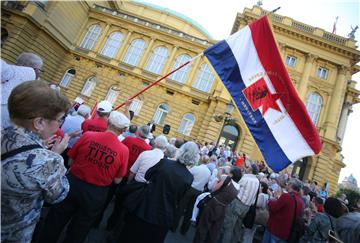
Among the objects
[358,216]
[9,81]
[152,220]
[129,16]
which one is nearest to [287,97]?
[358,216]

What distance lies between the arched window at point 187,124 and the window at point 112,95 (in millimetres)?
7369

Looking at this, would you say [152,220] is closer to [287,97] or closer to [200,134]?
[287,97]

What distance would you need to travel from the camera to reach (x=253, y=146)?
69.7 ft

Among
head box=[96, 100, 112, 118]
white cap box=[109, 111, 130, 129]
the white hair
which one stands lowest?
white cap box=[109, 111, 130, 129]

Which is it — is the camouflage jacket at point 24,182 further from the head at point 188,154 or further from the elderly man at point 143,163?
the elderly man at point 143,163

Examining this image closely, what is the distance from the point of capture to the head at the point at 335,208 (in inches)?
149

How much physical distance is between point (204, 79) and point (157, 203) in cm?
2221

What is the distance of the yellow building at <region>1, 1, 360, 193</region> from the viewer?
21.6 m

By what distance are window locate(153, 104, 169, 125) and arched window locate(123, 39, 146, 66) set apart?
560 cm

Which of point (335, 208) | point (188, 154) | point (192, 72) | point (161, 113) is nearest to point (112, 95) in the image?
point (161, 113)

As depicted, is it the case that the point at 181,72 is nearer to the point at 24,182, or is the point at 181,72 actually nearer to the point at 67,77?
the point at 67,77

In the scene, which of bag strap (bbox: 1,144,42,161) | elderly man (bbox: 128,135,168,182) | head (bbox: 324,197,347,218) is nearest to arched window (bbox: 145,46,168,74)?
elderly man (bbox: 128,135,168,182)

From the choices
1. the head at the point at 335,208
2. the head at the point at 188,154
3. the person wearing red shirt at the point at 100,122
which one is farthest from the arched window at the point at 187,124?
the head at the point at 188,154

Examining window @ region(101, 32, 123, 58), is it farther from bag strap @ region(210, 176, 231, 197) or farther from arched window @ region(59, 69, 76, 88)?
bag strap @ region(210, 176, 231, 197)
